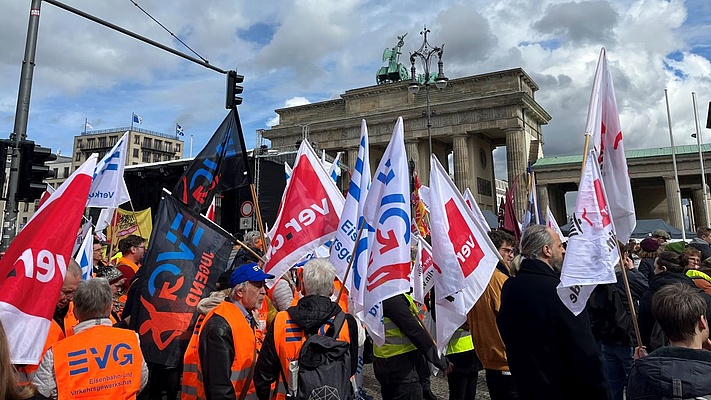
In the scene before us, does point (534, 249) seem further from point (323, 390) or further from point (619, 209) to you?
point (323, 390)

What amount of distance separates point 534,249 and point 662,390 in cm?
125

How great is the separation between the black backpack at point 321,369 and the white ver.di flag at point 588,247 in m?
1.34

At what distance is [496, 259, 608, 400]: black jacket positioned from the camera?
2920 mm

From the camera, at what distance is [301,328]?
10.1 feet

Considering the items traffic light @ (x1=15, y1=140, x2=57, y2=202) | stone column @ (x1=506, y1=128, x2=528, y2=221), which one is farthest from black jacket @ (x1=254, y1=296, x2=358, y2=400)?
stone column @ (x1=506, y1=128, x2=528, y2=221)

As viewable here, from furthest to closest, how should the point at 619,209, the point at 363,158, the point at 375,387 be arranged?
the point at 375,387
the point at 363,158
the point at 619,209

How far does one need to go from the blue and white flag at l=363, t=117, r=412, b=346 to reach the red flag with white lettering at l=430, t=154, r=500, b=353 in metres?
0.31

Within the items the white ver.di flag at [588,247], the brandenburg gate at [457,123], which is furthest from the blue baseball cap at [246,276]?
the brandenburg gate at [457,123]

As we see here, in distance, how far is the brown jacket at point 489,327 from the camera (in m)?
4.36

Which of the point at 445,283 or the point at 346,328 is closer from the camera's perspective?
the point at 346,328

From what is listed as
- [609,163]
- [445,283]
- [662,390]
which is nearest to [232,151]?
[445,283]

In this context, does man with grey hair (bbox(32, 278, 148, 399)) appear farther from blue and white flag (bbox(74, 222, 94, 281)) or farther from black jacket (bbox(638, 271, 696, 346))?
black jacket (bbox(638, 271, 696, 346))

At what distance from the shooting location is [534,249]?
10.9 ft

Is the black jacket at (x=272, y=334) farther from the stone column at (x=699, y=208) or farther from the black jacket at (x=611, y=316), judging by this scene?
the stone column at (x=699, y=208)
